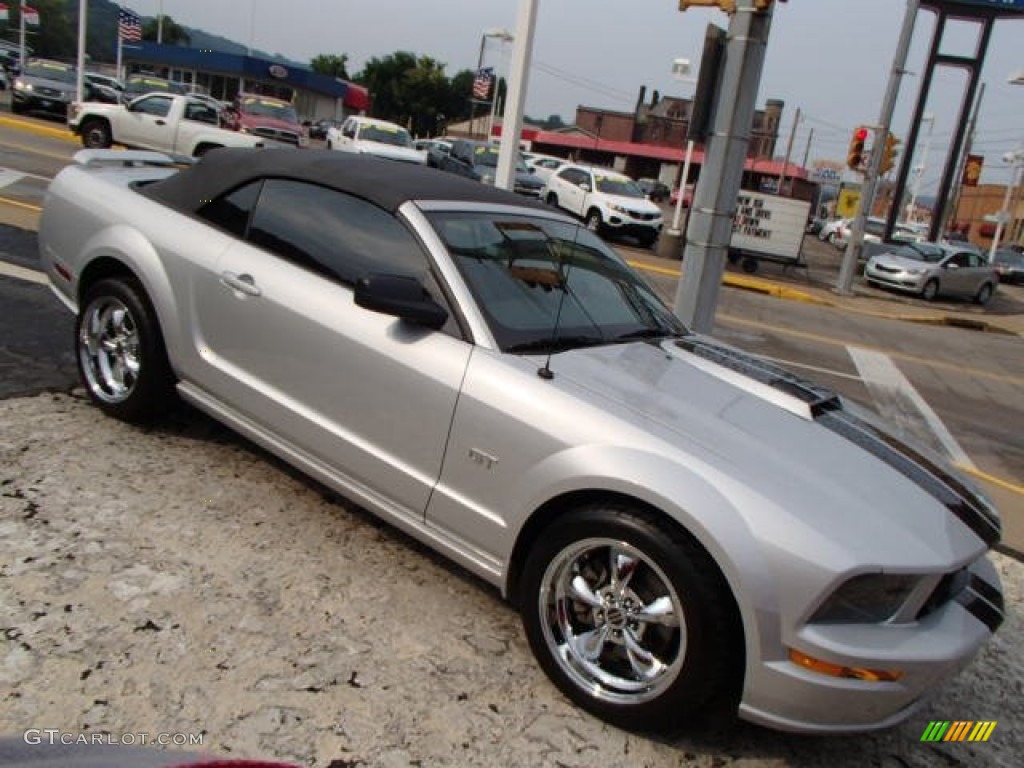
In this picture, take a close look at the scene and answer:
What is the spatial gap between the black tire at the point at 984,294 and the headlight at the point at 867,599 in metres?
24.0

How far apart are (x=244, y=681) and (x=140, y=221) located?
98.1 inches

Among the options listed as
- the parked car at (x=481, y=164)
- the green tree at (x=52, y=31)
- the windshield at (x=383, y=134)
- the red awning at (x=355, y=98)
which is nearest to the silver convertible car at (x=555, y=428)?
the windshield at (x=383, y=134)

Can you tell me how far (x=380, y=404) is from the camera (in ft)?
10.4

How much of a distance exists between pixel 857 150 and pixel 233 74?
181 feet

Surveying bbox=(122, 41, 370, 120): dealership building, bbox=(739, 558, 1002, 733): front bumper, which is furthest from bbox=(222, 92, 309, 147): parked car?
bbox=(122, 41, 370, 120): dealership building

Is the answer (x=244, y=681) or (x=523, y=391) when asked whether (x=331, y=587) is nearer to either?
A: (x=244, y=681)

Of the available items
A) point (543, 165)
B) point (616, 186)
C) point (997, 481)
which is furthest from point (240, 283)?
point (543, 165)

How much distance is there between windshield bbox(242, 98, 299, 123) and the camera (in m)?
21.3

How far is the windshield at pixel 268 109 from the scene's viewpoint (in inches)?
837

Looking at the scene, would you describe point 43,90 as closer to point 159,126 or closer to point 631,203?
point 159,126

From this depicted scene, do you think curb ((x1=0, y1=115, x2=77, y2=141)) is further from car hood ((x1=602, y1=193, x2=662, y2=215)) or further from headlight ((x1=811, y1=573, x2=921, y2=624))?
headlight ((x1=811, y1=573, x2=921, y2=624))

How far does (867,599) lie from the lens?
93.9 inches

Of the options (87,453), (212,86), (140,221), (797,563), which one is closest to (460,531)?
(797,563)

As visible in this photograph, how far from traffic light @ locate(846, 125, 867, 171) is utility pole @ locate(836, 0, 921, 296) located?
0.31 m
